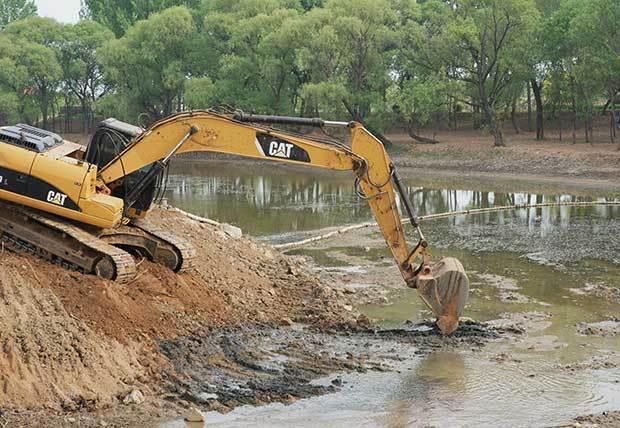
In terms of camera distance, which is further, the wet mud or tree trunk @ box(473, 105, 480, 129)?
tree trunk @ box(473, 105, 480, 129)

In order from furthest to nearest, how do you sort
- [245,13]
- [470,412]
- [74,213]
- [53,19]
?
1. [53,19]
2. [245,13]
3. [74,213]
4. [470,412]

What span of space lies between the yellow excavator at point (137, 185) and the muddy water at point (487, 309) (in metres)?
1.66

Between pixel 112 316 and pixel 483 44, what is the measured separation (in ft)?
135

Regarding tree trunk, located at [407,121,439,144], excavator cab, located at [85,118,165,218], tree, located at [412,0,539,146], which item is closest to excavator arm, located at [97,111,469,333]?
excavator cab, located at [85,118,165,218]

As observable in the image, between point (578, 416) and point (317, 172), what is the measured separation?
37241mm

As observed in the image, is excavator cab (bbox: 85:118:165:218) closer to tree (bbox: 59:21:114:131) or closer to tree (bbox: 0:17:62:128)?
tree (bbox: 0:17:62:128)

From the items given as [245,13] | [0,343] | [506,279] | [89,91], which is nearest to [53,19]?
[89,91]

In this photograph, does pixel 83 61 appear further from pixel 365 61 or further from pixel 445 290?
pixel 445 290

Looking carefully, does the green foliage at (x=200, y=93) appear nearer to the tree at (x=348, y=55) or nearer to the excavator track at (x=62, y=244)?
the tree at (x=348, y=55)

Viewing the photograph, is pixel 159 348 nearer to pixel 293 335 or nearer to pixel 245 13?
pixel 293 335

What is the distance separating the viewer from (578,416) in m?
11.3

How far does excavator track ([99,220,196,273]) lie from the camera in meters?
15.0

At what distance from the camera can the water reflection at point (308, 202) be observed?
28.7 meters

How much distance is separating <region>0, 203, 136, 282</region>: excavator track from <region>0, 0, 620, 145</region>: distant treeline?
36171 mm
